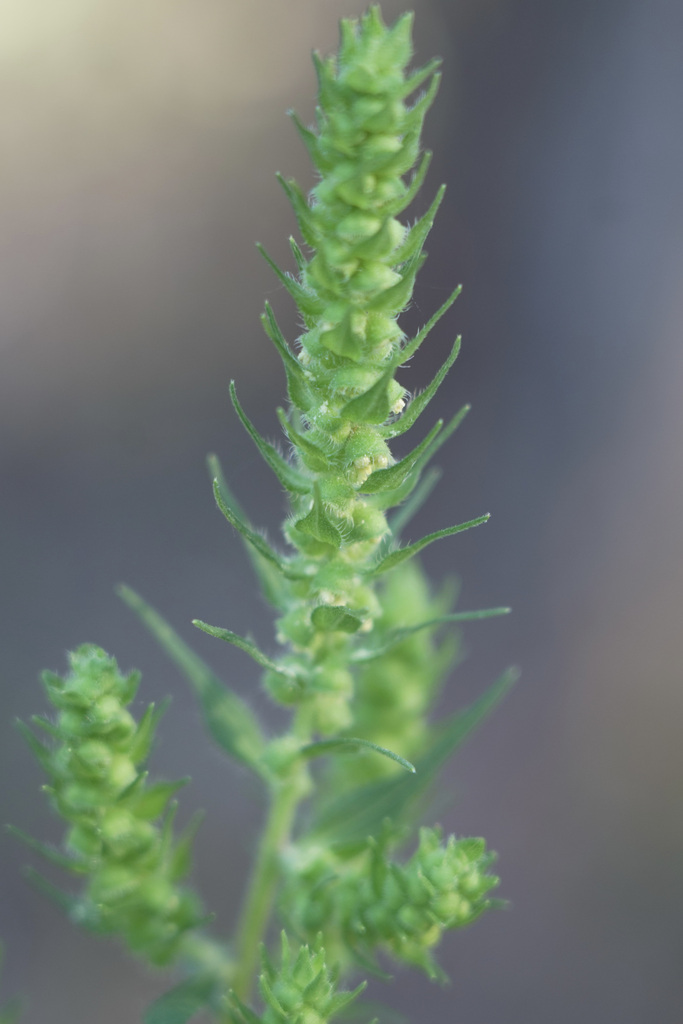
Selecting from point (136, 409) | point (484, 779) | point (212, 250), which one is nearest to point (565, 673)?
point (484, 779)

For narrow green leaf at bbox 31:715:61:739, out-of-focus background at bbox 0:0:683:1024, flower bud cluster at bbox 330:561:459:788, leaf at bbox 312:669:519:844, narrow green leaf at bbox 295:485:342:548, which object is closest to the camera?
narrow green leaf at bbox 295:485:342:548

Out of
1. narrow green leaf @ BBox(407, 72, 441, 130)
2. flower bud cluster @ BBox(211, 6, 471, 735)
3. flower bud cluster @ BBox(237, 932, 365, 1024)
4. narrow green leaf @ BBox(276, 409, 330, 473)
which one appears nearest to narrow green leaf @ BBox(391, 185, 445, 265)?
flower bud cluster @ BBox(211, 6, 471, 735)

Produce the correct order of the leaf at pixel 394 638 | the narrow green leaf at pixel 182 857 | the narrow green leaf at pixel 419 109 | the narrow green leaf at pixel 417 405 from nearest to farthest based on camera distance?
1. the narrow green leaf at pixel 419 109
2. the narrow green leaf at pixel 417 405
3. the leaf at pixel 394 638
4. the narrow green leaf at pixel 182 857

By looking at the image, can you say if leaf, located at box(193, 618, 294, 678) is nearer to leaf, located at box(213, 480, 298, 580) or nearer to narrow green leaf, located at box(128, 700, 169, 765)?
leaf, located at box(213, 480, 298, 580)

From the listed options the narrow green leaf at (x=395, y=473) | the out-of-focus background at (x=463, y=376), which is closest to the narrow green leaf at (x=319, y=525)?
the narrow green leaf at (x=395, y=473)

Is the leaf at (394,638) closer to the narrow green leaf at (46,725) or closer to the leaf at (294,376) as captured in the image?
the leaf at (294,376)

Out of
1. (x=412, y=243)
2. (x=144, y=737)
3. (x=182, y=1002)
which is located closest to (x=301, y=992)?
(x=182, y=1002)

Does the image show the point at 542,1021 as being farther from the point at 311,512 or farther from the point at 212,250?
the point at 212,250
